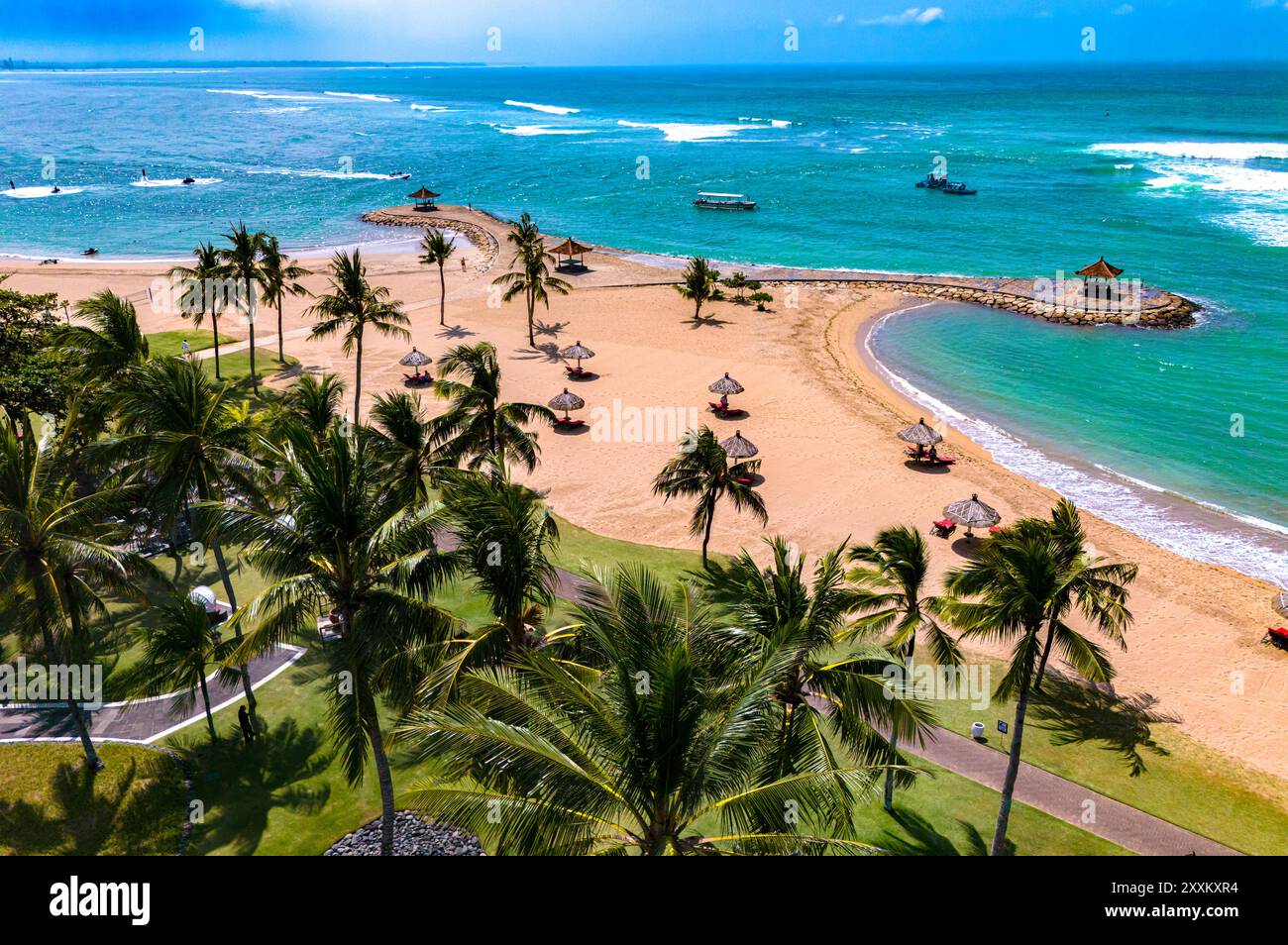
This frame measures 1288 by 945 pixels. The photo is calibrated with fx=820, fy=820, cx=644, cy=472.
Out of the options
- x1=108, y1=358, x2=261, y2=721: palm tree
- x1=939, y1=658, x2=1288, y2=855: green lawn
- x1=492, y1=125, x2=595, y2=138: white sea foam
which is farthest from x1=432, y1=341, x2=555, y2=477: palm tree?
x1=492, y1=125, x2=595, y2=138: white sea foam

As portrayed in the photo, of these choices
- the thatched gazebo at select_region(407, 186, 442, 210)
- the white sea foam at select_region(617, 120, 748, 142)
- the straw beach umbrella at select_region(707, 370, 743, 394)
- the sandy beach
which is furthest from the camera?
the white sea foam at select_region(617, 120, 748, 142)

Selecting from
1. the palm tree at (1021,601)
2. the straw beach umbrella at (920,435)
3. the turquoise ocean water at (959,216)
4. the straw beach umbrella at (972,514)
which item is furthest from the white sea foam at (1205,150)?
the palm tree at (1021,601)

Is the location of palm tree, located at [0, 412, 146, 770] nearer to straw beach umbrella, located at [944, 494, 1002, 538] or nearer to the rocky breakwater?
straw beach umbrella, located at [944, 494, 1002, 538]

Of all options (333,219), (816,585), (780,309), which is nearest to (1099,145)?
(780,309)

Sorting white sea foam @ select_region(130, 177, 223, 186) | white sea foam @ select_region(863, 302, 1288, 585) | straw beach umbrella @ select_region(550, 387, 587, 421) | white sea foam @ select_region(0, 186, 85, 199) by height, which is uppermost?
white sea foam @ select_region(130, 177, 223, 186)

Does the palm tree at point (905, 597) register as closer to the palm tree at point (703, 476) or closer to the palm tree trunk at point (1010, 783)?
the palm tree trunk at point (1010, 783)

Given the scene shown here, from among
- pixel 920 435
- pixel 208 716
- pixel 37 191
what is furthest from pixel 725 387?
pixel 37 191

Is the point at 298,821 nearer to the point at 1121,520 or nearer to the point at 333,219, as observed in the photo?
the point at 1121,520
